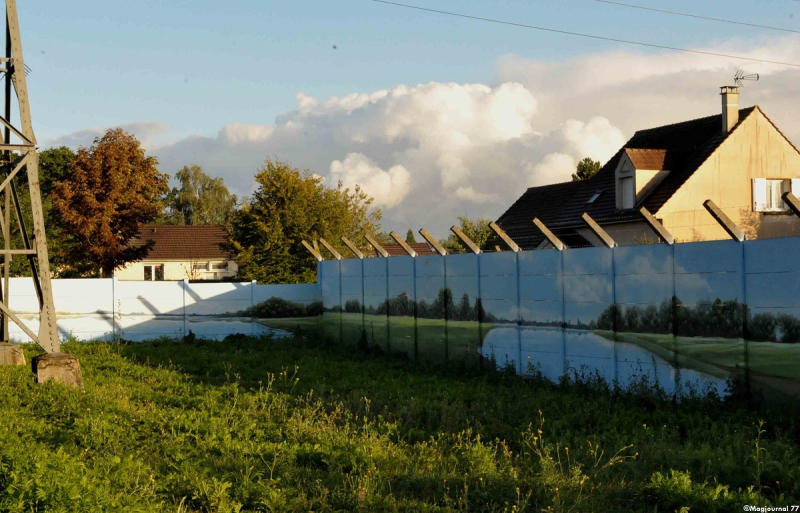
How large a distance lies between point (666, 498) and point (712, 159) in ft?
74.1

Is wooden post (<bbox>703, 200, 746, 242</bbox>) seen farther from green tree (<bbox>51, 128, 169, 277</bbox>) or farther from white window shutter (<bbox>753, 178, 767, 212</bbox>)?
green tree (<bbox>51, 128, 169, 277</bbox>)

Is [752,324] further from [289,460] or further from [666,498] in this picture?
[289,460]

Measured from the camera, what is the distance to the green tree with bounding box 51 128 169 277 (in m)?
42.7

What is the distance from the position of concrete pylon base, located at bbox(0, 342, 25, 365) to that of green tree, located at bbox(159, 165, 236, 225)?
68.9 metres

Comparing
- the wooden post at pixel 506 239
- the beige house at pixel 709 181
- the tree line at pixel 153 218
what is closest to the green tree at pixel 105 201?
→ the tree line at pixel 153 218

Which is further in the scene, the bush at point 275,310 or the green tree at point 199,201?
the green tree at point 199,201

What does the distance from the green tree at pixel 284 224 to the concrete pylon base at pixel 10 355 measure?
16.0 metres

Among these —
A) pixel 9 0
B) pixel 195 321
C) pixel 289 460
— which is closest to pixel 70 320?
pixel 195 321

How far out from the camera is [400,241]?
18.0 metres

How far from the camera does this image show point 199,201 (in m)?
87.3

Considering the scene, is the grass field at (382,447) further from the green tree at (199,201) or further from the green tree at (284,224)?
the green tree at (199,201)

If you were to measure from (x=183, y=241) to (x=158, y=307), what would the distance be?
4173 centimetres

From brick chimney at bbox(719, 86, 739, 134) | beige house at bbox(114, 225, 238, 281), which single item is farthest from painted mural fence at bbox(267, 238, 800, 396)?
beige house at bbox(114, 225, 238, 281)

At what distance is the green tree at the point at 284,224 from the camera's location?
112 ft
